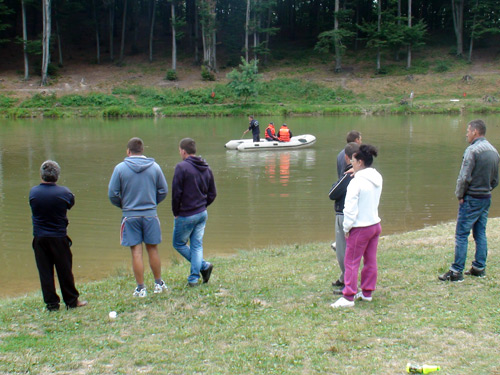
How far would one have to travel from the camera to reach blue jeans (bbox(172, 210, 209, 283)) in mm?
5920

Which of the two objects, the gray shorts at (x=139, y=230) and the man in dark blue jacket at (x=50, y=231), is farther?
the gray shorts at (x=139, y=230)

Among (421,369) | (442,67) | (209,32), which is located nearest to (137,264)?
(421,369)

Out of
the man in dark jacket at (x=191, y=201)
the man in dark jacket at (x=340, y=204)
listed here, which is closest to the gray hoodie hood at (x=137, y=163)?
the man in dark jacket at (x=191, y=201)

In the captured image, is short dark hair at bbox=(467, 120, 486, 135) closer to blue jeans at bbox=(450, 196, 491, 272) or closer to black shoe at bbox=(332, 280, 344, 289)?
blue jeans at bbox=(450, 196, 491, 272)

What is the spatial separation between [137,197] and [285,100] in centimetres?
3925

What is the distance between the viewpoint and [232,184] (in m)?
15.4

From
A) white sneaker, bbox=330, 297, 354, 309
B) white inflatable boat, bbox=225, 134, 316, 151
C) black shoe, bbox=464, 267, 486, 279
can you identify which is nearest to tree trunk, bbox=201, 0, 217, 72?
white inflatable boat, bbox=225, 134, 316, 151

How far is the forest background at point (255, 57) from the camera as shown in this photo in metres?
42.3

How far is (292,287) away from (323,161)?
1375 centimetres

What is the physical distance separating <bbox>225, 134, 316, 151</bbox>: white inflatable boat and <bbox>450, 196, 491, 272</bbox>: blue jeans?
16721mm

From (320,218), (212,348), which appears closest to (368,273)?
(212,348)

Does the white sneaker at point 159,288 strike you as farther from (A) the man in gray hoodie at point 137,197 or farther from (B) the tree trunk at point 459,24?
(B) the tree trunk at point 459,24

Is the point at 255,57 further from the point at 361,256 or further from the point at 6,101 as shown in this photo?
the point at 361,256

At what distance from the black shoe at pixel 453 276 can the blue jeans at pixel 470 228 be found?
45mm
